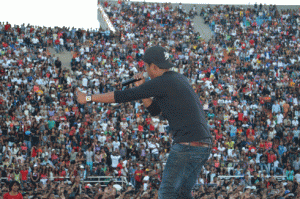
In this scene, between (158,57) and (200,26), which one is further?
(200,26)

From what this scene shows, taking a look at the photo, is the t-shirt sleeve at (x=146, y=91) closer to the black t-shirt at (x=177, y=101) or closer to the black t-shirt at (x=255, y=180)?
the black t-shirt at (x=177, y=101)

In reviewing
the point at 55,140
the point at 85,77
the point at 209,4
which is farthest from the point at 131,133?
the point at 209,4

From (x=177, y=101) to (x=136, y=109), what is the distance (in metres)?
15.4

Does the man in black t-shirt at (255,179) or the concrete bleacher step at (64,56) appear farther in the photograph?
the concrete bleacher step at (64,56)

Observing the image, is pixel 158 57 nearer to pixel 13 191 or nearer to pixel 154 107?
pixel 154 107

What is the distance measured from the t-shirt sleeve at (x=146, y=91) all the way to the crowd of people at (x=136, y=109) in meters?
3.82

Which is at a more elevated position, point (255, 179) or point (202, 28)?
point (202, 28)

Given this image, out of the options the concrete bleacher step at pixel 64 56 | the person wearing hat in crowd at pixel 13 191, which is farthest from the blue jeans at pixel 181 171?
the concrete bleacher step at pixel 64 56

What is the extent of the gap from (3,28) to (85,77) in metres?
6.06

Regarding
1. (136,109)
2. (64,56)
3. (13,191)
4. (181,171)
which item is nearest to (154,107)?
(181,171)

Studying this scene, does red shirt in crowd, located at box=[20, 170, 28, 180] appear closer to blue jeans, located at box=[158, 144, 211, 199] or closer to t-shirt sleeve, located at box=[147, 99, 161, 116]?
t-shirt sleeve, located at box=[147, 99, 161, 116]

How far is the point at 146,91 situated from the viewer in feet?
Answer: 11.5

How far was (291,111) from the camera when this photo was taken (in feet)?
69.7

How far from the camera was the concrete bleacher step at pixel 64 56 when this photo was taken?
2292 cm
